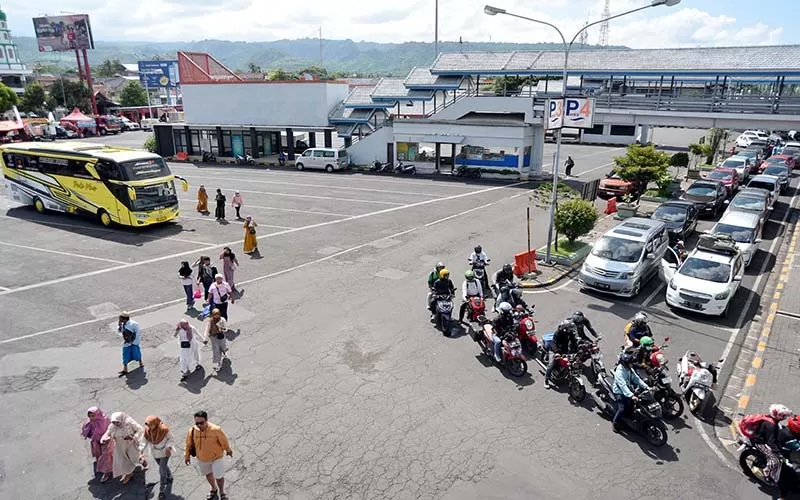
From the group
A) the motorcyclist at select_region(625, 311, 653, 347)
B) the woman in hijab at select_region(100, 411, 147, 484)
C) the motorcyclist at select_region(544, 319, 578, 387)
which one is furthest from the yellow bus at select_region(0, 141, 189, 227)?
the motorcyclist at select_region(625, 311, 653, 347)

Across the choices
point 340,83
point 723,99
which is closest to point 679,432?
point 723,99

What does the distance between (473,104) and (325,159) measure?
38.9 ft

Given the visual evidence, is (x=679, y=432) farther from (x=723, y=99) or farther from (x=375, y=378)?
(x=723, y=99)

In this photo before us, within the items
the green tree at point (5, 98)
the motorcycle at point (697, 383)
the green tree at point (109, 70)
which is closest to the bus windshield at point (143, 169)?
the motorcycle at point (697, 383)

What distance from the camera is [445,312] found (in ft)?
43.3

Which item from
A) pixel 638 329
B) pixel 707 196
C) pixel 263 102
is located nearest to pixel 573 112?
pixel 638 329

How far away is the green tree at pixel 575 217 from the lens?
61.5 ft

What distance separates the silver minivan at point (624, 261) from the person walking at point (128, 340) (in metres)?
12.4

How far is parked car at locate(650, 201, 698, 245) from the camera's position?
2048cm

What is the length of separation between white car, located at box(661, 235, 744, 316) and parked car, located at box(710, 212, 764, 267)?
2402 millimetres

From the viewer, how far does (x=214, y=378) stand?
11.2 meters

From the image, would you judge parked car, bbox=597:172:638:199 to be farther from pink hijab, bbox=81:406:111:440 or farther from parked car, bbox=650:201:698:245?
pink hijab, bbox=81:406:111:440

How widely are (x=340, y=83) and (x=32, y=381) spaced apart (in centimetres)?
3531

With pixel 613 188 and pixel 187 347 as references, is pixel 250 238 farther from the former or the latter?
pixel 613 188
